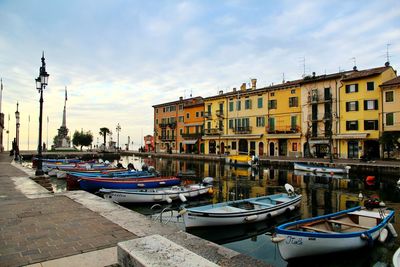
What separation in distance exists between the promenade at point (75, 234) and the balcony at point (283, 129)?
1624 inches

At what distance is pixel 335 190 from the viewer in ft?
70.9

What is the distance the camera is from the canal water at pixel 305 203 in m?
9.09

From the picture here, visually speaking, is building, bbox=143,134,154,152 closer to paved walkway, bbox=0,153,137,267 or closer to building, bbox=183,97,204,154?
building, bbox=183,97,204,154

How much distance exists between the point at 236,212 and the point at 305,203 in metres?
→ 7.44

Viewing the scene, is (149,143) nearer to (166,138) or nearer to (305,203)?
(166,138)

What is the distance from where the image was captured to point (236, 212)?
1167cm

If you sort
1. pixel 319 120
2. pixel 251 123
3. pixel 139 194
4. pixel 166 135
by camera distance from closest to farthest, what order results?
pixel 139 194 → pixel 319 120 → pixel 251 123 → pixel 166 135

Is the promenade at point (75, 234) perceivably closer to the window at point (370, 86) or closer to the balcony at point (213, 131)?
the window at point (370, 86)

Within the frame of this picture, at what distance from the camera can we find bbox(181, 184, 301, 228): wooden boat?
37.2ft

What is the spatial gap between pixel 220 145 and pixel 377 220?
46.2 metres

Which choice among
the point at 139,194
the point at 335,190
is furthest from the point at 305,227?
the point at 335,190

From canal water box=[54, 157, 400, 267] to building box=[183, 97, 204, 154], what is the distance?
108ft

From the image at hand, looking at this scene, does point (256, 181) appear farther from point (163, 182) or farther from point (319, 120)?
point (319, 120)

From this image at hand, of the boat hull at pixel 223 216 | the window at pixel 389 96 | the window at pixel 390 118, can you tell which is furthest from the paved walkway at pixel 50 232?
the window at pixel 389 96
